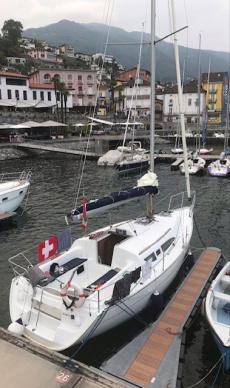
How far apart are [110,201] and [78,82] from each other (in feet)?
270

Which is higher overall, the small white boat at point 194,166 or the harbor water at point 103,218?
the small white boat at point 194,166

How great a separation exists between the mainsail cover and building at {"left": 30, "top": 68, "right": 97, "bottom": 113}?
76.5m

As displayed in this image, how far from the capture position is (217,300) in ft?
35.6

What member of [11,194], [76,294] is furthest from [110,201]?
[11,194]

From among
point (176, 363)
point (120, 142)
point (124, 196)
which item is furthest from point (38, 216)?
point (120, 142)

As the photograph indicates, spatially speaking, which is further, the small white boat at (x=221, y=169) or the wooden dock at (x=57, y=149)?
the wooden dock at (x=57, y=149)

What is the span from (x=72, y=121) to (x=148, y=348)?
2681 inches

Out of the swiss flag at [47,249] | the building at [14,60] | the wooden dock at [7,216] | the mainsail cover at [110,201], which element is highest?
the building at [14,60]

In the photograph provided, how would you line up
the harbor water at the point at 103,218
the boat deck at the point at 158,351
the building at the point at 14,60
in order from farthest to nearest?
the building at the point at 14,60, the harbor water at the point at 103,218, the boat deck at the point at 158,351

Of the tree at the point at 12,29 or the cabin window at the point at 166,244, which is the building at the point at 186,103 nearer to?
the tree at the point at 12,29

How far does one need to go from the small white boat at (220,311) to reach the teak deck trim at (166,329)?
944 mm

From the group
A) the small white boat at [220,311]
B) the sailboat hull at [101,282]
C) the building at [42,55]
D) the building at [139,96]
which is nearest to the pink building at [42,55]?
the building at [42,55]

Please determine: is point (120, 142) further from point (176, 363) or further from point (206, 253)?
point (176, 363)

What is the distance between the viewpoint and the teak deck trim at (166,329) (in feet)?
28.4
